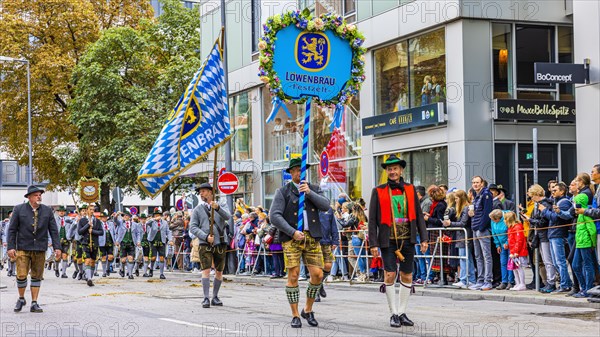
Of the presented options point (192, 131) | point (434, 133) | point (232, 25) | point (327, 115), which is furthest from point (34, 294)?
point (232, 25)

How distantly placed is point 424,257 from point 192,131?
235 inches

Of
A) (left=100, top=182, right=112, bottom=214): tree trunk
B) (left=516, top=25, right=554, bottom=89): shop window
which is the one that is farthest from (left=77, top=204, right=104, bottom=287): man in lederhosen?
(left=100, top=182, right=112, bottom=214): tree trunk

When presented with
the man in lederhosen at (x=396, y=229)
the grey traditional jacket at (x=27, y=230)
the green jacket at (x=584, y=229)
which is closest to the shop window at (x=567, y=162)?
the green jacket at (x=584, y=229)

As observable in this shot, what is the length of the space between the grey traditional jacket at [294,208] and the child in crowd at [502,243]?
6.20 metres

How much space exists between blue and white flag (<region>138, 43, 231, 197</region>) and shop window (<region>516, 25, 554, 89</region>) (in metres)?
11.1

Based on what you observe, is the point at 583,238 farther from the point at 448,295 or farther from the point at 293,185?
the point at 293,185

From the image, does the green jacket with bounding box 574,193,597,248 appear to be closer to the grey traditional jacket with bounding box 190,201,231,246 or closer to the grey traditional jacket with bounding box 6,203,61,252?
the grey traditional jacket with bounding box 190,201,231,246

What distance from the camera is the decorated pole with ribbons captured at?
12656 mm

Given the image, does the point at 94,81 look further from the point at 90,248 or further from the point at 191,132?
the point at 191,132

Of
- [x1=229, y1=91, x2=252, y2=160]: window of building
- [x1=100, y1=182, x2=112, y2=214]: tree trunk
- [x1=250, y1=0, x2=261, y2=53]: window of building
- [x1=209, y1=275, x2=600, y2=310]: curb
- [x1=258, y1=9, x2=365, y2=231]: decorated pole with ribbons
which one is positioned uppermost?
[x1=250, y1=0, x2=261, y2=53]: window of building

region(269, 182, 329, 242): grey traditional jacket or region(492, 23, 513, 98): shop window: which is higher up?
region(492, 23, 513, 98): shop window

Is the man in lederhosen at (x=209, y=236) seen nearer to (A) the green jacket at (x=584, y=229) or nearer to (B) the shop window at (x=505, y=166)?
(A) the green jacket at (x=584, y=229)

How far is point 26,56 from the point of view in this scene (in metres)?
46.1

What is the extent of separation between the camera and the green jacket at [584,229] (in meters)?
14.0
